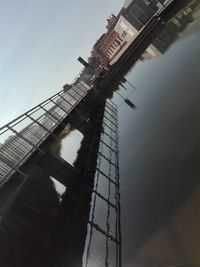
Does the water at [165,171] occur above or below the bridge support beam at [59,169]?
above

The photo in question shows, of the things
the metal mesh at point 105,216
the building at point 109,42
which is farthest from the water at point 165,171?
the building at point 109,42

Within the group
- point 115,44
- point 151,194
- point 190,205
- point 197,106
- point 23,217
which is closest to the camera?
point 190,205

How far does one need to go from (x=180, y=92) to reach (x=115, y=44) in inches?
975

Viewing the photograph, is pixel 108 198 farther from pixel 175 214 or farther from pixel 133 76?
pixel 133 76

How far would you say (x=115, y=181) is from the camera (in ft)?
30.3

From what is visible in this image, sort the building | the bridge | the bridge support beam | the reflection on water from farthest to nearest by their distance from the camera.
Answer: the building → the bridge support beam → the bridge → the reflection on water

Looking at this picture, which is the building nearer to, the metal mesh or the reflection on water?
the reflection on water

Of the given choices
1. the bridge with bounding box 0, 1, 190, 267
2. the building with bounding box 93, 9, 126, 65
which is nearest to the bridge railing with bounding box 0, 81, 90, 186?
the bridge with bounding box 0, 1, 190, 267

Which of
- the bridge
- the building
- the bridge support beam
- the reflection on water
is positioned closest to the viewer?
the reflection on water

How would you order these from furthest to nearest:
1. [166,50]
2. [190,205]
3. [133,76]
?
1. [133,76]
2. [166,50]
3. [190,205]

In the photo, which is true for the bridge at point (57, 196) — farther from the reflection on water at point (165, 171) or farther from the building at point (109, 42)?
the building at point (109, 42)

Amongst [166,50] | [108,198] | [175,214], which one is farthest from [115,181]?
[166,50]

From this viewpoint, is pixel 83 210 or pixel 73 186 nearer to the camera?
pixel 83 210

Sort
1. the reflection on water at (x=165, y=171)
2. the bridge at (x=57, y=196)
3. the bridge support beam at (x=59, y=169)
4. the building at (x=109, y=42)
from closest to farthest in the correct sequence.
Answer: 1. the reflection on water at (x=165, y=171)
2. the bridge at (x=57, y=196)
3. the bridge support beam at (x=59, y=169)
4. the building at (x=109, y=42)
